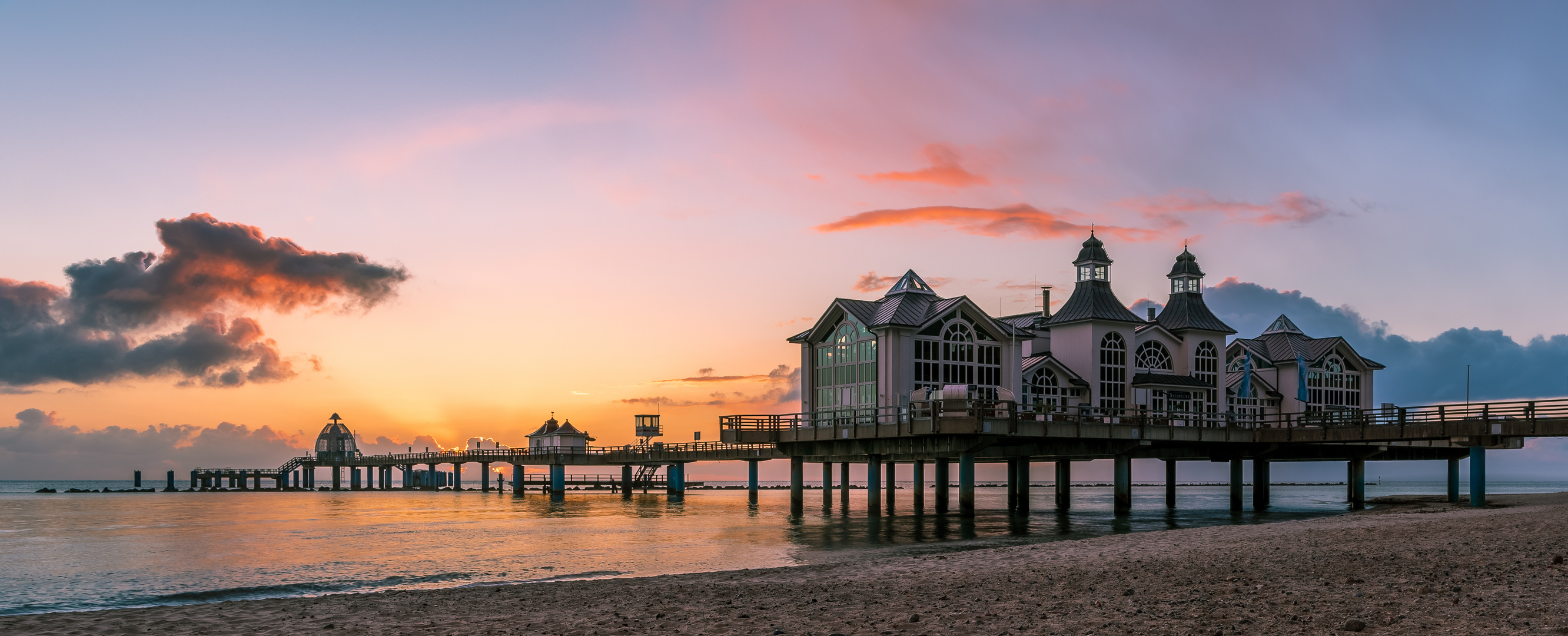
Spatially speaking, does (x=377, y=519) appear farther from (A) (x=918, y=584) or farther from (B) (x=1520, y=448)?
→ (B) (x=1520, y=448)

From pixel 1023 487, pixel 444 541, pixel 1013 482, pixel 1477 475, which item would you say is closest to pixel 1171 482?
pixel 1013 482

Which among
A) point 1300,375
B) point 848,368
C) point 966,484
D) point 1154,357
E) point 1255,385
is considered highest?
point 1154,357

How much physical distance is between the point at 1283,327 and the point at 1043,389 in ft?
70.5

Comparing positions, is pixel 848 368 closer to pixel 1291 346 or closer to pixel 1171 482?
pixel 1171 482

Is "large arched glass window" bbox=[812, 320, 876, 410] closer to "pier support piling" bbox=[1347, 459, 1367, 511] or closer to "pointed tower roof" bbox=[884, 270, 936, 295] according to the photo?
"pointed tower roof" bbox=[884, 270, 936, 295]

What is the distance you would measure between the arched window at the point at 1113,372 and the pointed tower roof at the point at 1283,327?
633 inches

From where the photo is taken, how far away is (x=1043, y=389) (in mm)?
53188

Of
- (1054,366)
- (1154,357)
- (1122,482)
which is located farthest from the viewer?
(1154,357)

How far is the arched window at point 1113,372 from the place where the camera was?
2128 inches

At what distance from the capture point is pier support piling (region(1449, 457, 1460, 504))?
2119 inches

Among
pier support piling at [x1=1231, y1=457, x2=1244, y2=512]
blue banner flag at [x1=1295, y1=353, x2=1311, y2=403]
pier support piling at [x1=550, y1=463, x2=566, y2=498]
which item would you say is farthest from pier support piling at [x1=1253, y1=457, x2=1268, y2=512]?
pier support piling at [x1=550, y1=463, x2=566, y2=498]

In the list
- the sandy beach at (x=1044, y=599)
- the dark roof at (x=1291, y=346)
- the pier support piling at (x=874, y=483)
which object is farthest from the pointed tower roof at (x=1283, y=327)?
the sandy beach at (x=1044, y=599)

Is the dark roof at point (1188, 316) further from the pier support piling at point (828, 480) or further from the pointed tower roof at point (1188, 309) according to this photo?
the pier support piling at point (828, 480)

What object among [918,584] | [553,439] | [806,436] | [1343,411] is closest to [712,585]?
[918,584]
